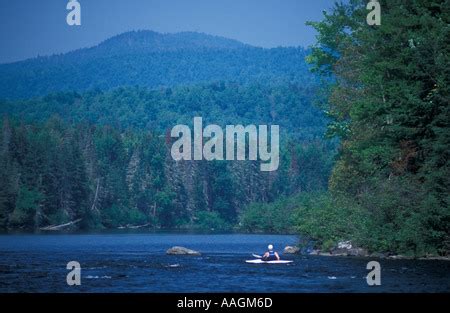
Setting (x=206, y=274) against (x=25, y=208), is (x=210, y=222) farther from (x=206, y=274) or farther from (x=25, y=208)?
(x=206, y=274)

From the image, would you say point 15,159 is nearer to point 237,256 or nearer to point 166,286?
point 237,256

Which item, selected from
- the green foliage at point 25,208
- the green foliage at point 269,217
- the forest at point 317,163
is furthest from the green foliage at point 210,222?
the green foliage at point 25,208

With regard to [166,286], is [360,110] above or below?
above

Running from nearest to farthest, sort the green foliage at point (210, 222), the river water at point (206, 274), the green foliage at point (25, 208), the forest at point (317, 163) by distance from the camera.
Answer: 1. the river water at point (206, 274)
2. the forest at point (317, 163)
3. the green foliage at point (25, 208)
4. the green foliage at point (210, 222)

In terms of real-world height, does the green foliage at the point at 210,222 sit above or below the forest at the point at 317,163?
below

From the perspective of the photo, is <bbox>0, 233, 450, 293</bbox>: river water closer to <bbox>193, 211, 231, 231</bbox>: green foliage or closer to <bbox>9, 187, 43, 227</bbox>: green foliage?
<bbox>9, 187, 43, 227</bbox>: green foliage

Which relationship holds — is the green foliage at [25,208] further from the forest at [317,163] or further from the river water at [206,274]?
the river water at [206,274]

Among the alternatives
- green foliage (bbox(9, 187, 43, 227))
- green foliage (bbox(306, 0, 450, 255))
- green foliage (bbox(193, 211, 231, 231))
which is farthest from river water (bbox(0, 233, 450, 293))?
green foliage (bbox(193, 211, 231, 231))

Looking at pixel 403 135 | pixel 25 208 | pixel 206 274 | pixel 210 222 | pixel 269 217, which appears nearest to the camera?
pixel 206 274

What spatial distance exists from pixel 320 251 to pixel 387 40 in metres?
13.7

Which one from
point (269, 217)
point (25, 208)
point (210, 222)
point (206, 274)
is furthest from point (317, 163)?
point (206, 274)

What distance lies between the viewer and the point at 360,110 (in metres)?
52.2

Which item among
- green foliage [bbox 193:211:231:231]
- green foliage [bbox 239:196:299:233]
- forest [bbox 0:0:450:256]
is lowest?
green foliage [bbox 193:211:231:231]
